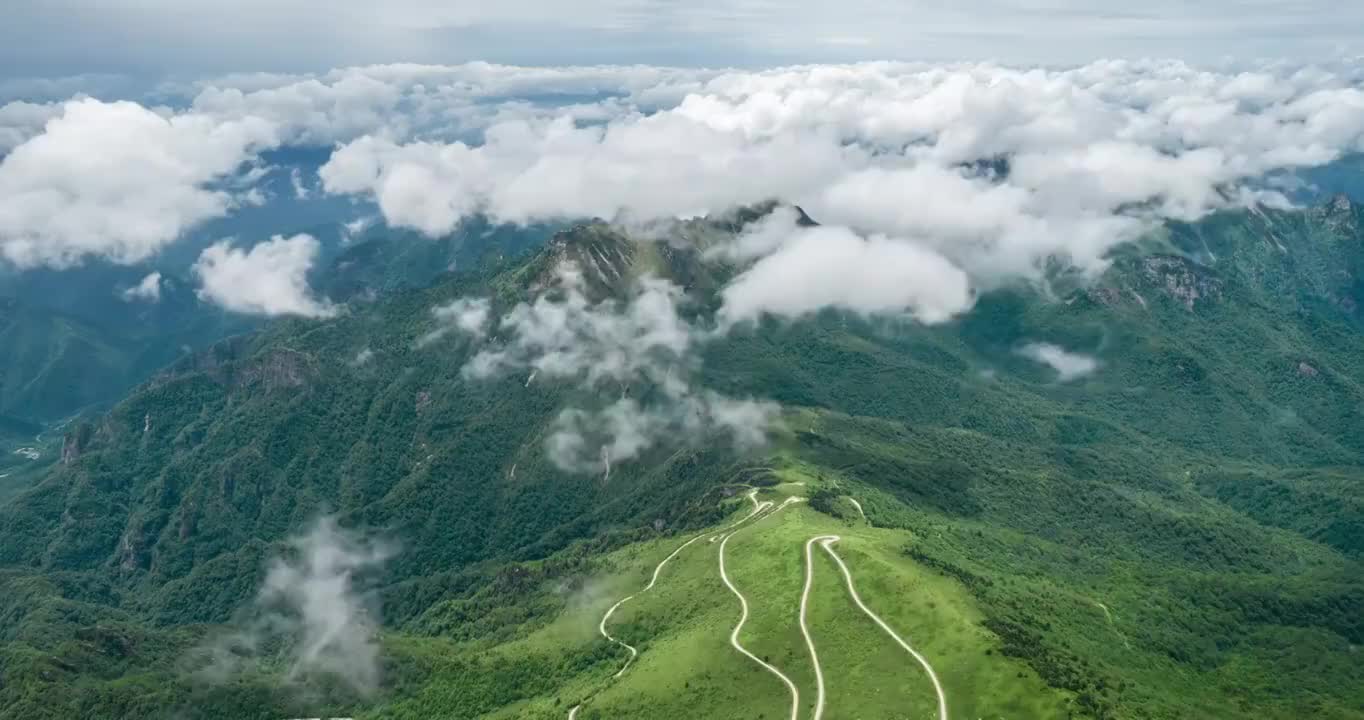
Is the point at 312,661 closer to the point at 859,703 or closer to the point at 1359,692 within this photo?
the point at 859,703

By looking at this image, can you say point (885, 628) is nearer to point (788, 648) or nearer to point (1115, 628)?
point (788, 648)

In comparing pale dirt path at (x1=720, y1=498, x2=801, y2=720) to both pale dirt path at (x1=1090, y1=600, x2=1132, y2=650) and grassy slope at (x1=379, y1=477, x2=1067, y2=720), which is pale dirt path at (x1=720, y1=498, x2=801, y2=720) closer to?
grassy slope at (x1=379, y1=477, x2=1067, y2=720)

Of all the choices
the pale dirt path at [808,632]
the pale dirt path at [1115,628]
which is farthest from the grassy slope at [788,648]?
the pale dirt path at [1115,628]

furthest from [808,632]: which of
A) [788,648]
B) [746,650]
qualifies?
[746,650]

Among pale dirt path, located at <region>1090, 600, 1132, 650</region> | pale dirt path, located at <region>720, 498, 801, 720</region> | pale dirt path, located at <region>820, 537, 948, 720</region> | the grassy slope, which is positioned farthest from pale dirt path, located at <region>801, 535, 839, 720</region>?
pale dirt path, located at <region>1090, 600, 1132, 650</region>

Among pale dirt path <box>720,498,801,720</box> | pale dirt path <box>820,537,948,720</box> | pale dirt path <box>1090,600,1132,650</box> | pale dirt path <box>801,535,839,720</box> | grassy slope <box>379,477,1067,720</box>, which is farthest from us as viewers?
pale dirt path <box>1090,600,1132,650</box>
